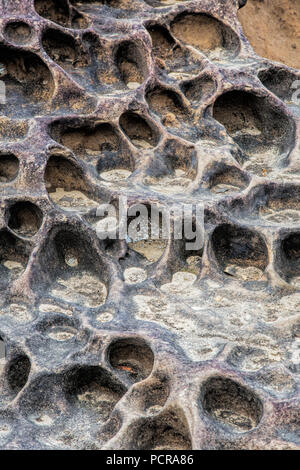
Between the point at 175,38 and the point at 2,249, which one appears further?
the point at 175,38

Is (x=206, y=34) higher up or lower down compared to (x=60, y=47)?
higher up

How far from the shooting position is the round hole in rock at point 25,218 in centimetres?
441

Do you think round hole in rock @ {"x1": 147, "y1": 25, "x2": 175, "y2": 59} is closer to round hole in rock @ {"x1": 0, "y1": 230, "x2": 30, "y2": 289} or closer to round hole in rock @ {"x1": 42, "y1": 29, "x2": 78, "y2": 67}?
round hole in rock @ {"x1": 42, "y1": 29, "x2": 78, "y2": 67}

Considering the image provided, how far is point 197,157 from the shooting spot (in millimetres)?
4820

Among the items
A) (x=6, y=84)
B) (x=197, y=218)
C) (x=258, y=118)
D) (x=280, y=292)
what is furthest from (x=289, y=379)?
(x=6, y=84)

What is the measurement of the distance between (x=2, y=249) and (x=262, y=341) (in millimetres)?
1644

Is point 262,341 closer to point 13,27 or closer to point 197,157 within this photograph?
point 197,157

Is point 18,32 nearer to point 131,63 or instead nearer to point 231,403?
point 131,63

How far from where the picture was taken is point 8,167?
4.65 m

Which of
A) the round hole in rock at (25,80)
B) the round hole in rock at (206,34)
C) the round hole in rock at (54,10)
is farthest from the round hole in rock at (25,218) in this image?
the round hole in rock at (206,34)

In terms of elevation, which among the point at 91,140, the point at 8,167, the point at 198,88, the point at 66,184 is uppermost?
the point at 198,88

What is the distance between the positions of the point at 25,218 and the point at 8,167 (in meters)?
0.39
